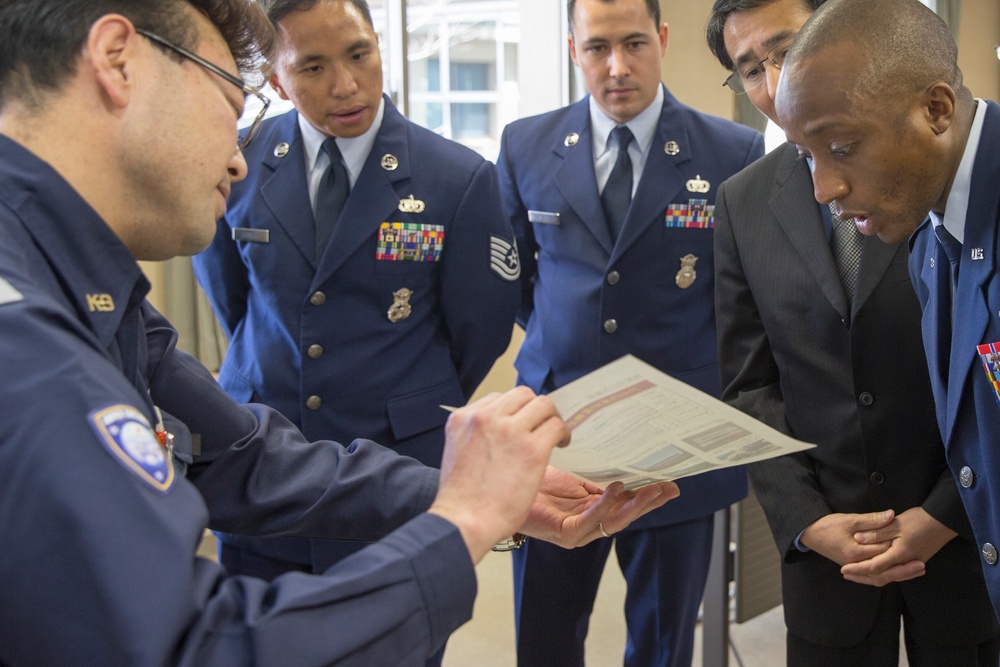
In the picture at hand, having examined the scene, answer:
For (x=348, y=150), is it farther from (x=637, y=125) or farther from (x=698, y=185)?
(x=698, y=185)

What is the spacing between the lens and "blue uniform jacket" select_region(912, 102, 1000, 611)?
137cm

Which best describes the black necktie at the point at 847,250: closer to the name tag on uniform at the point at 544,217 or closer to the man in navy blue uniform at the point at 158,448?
the man in navy blue uniform at the point at 158,448

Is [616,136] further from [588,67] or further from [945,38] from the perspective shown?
[945,38]

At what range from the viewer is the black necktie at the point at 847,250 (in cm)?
182

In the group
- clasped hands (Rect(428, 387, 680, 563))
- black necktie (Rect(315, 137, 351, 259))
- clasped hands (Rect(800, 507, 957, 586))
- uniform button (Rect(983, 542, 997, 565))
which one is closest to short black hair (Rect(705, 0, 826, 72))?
black necktie (Rect(315, 137, 351, 259))

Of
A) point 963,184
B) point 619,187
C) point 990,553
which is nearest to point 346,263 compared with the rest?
point 619,187

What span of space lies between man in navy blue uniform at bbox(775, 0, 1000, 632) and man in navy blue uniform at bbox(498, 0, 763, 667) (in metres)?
0.96

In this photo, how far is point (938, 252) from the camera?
1512mm

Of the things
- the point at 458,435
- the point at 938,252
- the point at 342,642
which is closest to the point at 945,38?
the point at 938,252

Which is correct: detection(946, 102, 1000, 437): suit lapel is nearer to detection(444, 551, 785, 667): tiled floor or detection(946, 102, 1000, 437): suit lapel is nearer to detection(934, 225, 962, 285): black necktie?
detection(934, 225, 962, 285): black necktie

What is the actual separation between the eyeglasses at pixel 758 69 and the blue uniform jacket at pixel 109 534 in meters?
1.40

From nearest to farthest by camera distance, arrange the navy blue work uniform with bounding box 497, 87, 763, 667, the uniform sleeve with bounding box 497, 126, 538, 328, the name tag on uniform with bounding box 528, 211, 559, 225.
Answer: the navy blue work uniform with bounding box 497, 87, 763, 667
the name tag on uniform with bounding box 528, 211, 559, 225
the uniform sleeve with bounding box 497, 126, 538, 328

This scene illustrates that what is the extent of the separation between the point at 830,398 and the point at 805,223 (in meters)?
0.33

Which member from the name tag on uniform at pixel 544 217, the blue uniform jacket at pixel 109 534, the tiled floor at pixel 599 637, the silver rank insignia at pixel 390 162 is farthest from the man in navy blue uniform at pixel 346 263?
the tiled floor at pixel 599 637
